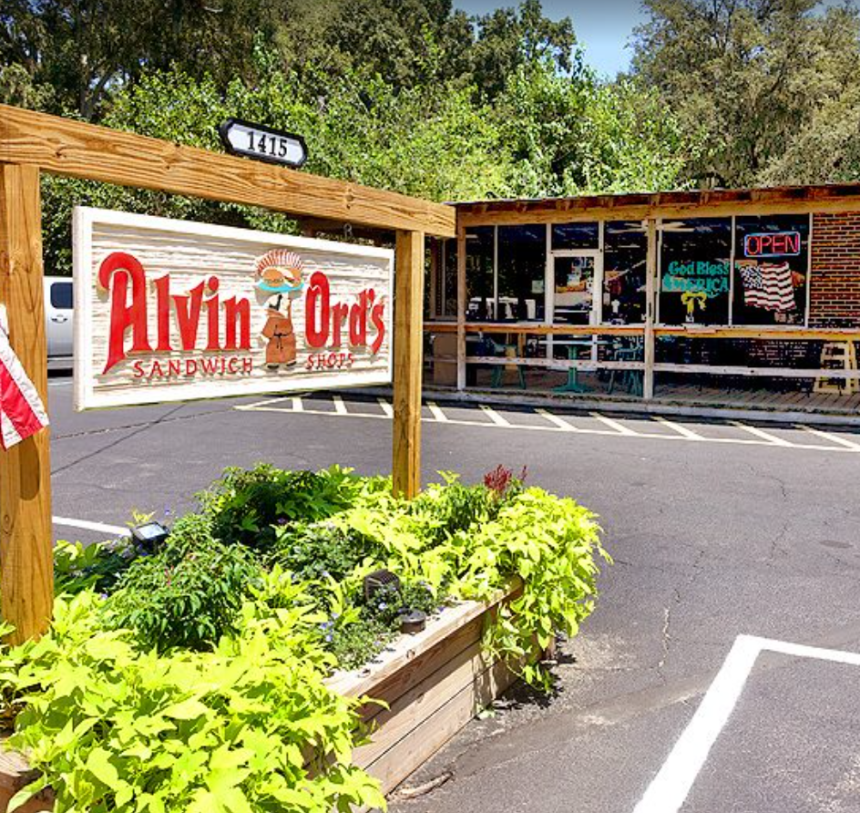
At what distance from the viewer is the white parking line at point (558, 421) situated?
11875mm

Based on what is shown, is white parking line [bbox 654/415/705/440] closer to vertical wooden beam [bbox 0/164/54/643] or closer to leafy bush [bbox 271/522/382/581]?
leafy bush [bbox 271/522/382/581]

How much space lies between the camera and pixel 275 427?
11.8 m

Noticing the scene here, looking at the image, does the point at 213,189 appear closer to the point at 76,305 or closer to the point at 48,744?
the point at 76,305

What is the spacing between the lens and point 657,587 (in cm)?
556

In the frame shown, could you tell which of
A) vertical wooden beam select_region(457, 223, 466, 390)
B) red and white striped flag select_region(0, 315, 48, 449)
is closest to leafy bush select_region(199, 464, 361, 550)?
red and white striped flag select_region(0, 315, 48, 449)

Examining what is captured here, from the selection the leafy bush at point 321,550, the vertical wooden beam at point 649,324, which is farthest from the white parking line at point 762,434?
the leafy bush at point 321,550

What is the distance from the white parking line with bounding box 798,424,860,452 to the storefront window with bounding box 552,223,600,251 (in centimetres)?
655

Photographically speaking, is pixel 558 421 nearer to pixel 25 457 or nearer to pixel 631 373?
pixel 631 373

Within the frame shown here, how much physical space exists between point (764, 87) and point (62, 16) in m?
24.0

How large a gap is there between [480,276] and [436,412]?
6.65 meters

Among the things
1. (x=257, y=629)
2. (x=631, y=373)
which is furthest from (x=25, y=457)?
(x=631, y=373)

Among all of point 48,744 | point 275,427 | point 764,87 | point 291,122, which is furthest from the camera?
point 764,87

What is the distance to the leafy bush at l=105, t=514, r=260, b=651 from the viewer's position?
9.36 feet

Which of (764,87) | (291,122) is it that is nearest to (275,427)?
(291,122)
